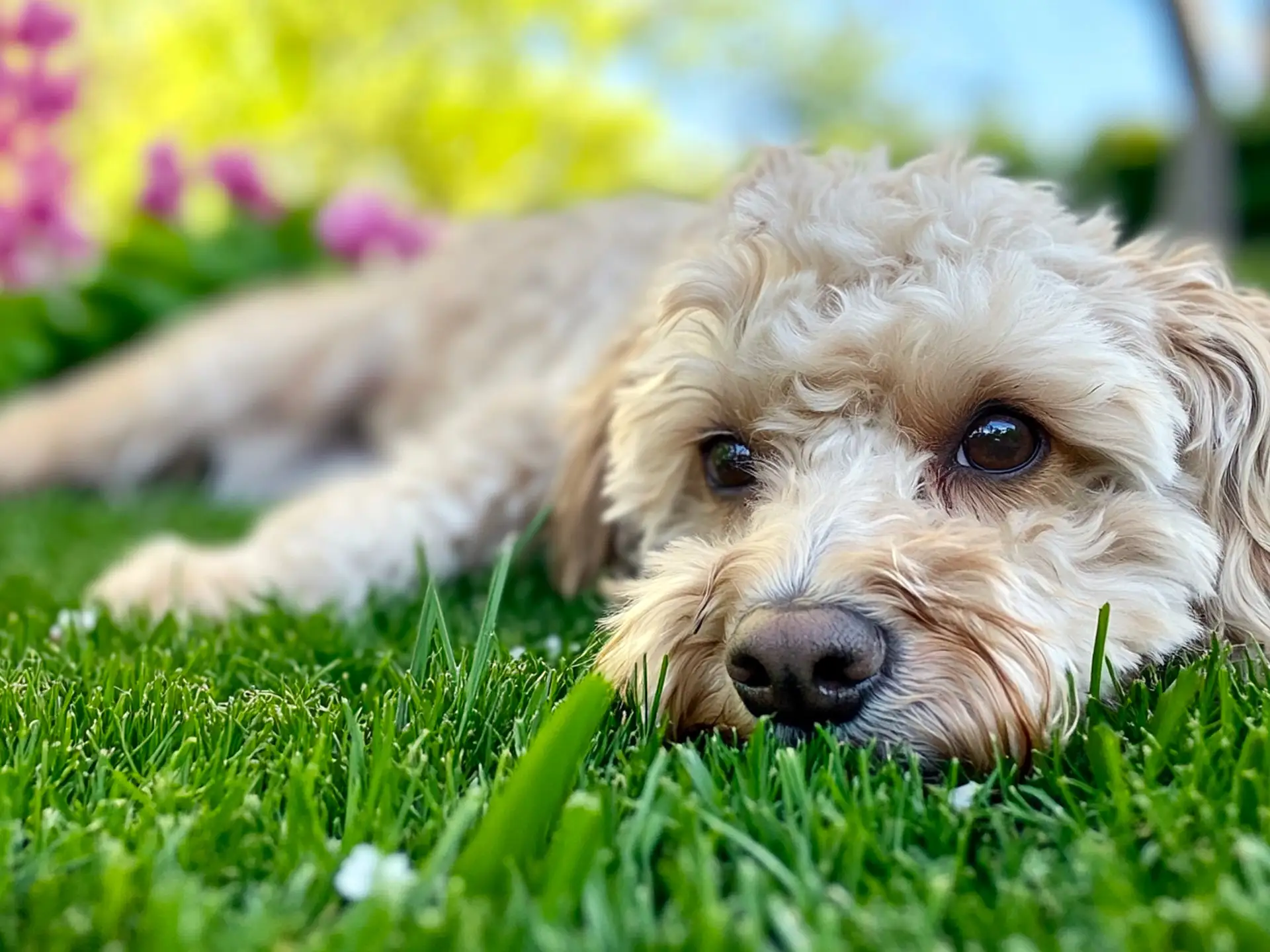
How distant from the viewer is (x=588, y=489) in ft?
9.88

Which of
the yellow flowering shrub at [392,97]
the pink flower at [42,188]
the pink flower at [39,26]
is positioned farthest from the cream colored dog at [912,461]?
the yellow flowering shrub at [392,97]

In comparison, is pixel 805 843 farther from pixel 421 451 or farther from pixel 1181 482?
pixel 421 451

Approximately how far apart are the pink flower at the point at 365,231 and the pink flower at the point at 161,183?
41.1 inches

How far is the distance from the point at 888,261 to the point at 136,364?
494 cm

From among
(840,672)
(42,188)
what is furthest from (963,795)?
(42,188)

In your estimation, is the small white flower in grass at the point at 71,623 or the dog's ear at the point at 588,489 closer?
the small white flower in grass at the point at 71,623

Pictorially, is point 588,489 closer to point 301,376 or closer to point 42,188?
point 301,376

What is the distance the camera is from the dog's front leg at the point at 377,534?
3.38m

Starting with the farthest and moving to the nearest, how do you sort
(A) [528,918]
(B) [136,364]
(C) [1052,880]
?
1. (B) [136,364]
2. (C) [1052,880]
3. (A) [528,918]

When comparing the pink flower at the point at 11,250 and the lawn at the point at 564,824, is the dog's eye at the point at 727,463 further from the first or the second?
the pink flower at the point at 11,250

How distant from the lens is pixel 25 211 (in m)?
7.06

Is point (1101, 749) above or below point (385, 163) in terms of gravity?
above

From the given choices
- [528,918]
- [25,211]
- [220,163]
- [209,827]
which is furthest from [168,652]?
[220,163]

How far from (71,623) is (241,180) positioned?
659cm
